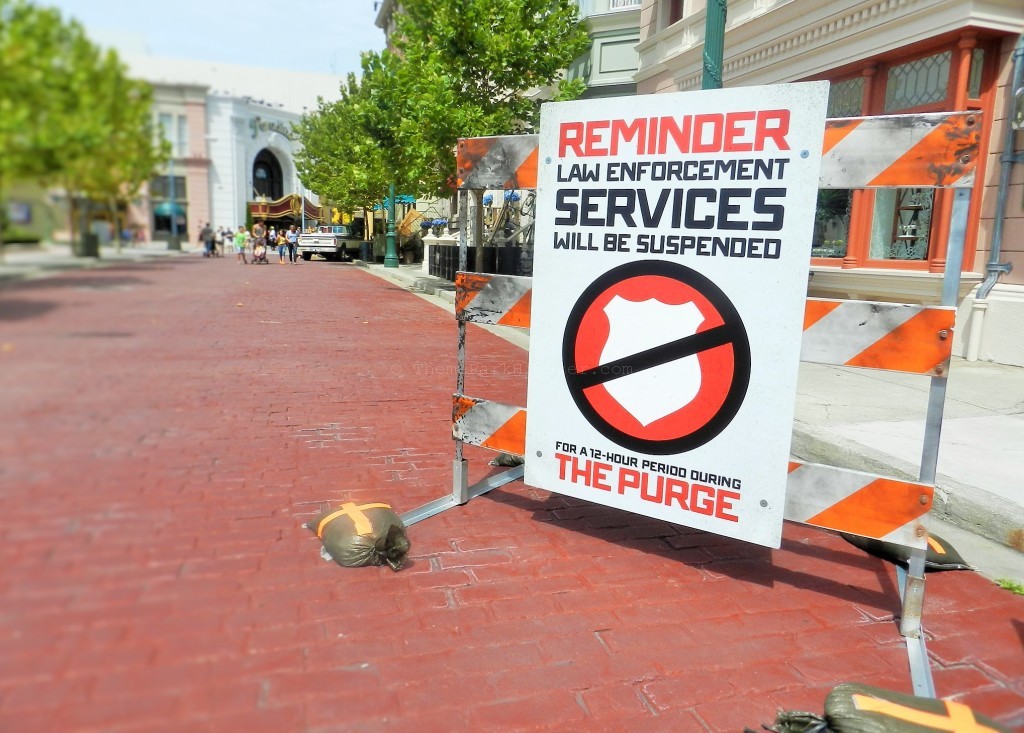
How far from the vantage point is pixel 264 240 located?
172 cm

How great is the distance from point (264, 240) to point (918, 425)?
17.2 ft

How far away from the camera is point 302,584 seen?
115 inches

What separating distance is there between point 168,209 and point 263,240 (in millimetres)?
405

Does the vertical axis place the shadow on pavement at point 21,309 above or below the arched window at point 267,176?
below

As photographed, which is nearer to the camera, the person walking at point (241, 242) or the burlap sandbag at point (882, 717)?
the person walking at point (241, 242)

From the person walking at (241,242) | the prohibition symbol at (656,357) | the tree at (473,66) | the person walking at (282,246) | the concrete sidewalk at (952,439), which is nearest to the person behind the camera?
the person walking at (241,242)

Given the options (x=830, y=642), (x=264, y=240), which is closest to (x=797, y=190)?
(x=830, y=642)

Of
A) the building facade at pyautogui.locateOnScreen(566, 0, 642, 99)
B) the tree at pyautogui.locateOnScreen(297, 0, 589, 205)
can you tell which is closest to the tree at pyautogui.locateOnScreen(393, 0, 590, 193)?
the tree at pyautogui.locateOnScreen(297, 0, 589, 205)

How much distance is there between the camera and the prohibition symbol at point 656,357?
10.1ft

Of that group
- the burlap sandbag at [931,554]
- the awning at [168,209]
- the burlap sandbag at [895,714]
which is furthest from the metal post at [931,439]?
the awning at [168,209]

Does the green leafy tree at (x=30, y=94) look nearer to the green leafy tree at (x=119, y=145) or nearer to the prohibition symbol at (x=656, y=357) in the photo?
the green leafy tree at (x=119, y=145)

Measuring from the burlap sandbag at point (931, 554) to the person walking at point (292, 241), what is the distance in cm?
264

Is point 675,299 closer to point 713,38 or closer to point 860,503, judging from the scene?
point 860,503

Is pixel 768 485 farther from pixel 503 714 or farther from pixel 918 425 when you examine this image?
pixel 918 425
